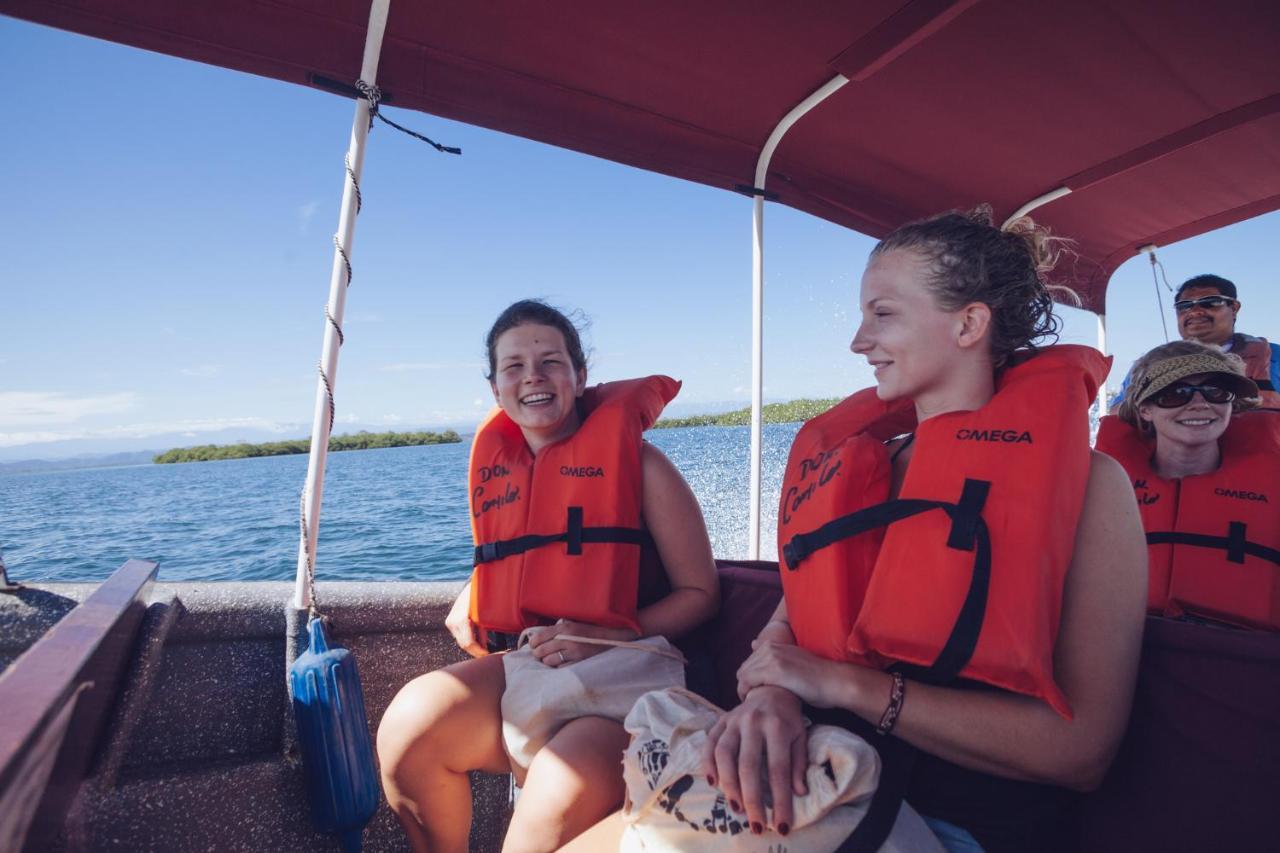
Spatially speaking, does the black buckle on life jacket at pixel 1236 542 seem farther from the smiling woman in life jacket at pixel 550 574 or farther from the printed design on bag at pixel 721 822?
the printed design on bag at pixel 721 822

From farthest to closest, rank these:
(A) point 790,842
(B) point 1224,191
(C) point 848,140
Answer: (B) point 1224,191 → (C) point 848,140 → (A) point 790,842

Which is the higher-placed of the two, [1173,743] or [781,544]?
[781,544]

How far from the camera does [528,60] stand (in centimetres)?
207

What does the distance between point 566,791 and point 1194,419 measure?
6.39 feet

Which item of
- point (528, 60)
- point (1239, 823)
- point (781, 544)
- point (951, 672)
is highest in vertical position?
point (528, 60)

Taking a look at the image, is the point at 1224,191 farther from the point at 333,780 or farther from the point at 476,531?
the point at 333,780

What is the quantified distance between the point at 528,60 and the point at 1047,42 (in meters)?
1.52

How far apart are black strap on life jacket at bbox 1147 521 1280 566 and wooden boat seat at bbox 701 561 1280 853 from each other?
Answer: 1001mm

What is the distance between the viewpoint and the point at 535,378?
6.33 feet

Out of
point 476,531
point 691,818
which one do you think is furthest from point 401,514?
point 691,818

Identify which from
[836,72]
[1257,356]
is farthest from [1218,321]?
[836,72]

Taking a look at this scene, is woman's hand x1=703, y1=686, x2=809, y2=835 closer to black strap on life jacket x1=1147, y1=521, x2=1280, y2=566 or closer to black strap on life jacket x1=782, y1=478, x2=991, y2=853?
black strap on life jacket x1=782, y1=478, x2=991, y2=853

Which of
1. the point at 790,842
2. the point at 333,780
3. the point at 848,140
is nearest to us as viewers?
the point at 790,842

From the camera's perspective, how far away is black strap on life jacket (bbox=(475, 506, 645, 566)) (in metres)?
1.75
